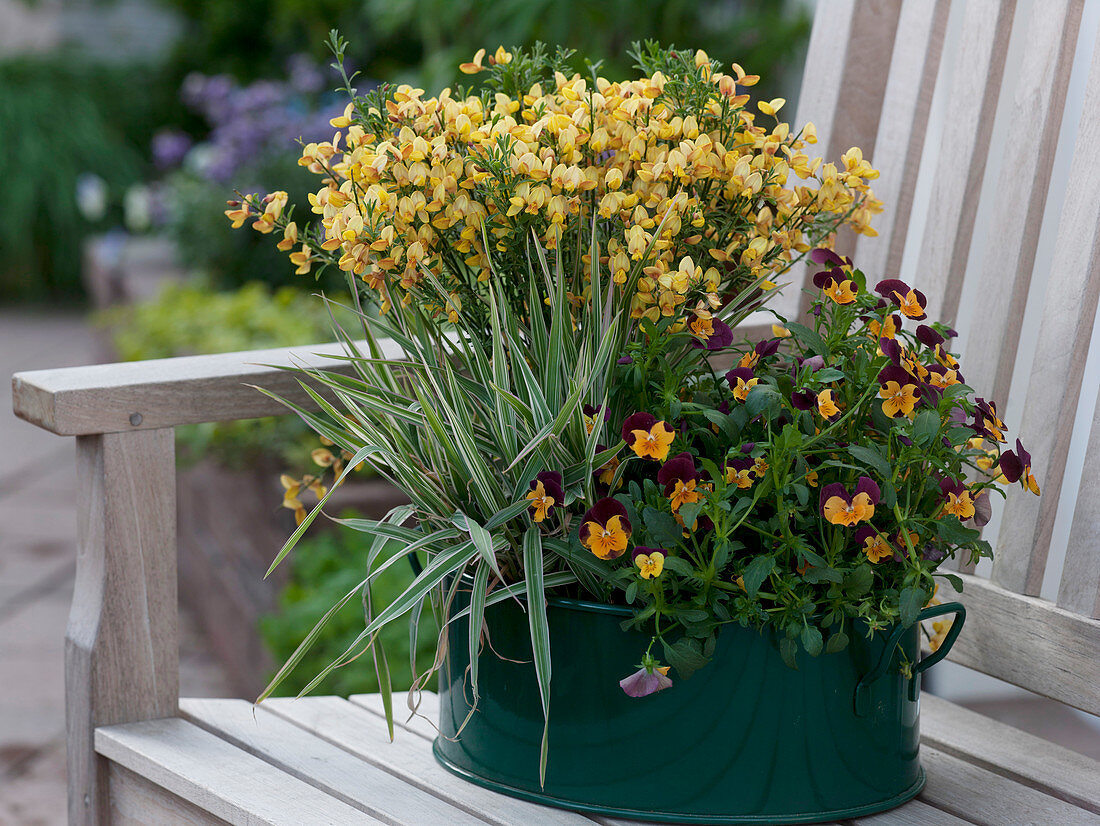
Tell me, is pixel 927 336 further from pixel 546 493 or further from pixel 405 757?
pixel 405 757

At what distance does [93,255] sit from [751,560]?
6330 millimetres

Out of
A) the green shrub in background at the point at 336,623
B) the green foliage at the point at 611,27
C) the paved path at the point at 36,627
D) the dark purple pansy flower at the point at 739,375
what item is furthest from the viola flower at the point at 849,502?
the green foliage at the point at 611,27

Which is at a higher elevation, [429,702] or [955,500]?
[955,500]

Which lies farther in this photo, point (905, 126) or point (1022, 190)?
point (905, 126)

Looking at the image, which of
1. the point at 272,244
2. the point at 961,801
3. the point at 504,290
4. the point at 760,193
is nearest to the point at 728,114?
the point at 760,193

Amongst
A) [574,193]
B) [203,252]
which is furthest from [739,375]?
[203,252]

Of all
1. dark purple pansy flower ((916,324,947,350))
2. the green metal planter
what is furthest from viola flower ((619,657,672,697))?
dark purple pansy flower ((916,324,947,350))

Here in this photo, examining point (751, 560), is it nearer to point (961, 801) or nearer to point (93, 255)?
point (961, 801)

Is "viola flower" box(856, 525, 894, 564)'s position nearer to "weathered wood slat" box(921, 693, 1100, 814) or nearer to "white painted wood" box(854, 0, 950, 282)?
"weathered wood slat" box(921, 693, 1100, 814)

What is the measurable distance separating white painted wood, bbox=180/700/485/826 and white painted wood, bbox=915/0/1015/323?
30.8 inches

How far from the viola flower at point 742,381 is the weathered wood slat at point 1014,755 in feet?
1.65

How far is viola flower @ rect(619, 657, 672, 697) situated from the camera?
0.91 m

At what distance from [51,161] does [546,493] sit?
744cm

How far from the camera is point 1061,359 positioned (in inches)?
47.3
